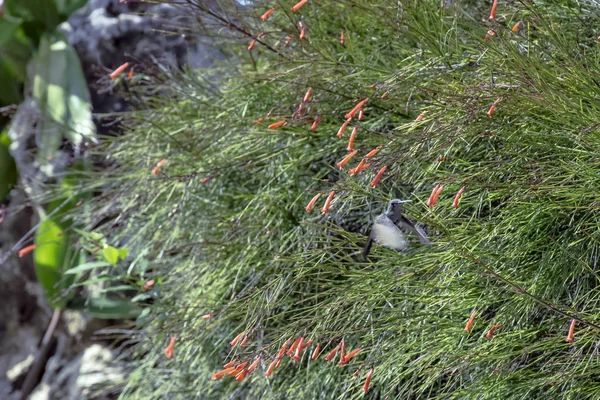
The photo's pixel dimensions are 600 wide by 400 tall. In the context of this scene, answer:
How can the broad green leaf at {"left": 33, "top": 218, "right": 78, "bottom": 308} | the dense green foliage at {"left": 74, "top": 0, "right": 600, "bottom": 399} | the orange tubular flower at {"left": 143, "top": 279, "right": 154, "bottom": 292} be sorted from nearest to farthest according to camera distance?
the dense green foliage at {"left": 74, "top": 0, "right": 600, "bottom": 399} → the orange tubular flower at {"left": 143, "top": 279, "right": 154, "bottom": 292} → the broad green leaf at {"left": 33, "top": 218, "right": 78, "bottom": 308}

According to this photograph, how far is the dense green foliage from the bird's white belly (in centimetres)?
6

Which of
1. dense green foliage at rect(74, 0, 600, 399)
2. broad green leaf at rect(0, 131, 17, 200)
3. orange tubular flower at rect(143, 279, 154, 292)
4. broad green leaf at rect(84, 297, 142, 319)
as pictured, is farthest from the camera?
broad green leaf at rect(0, 131, 17, 200)

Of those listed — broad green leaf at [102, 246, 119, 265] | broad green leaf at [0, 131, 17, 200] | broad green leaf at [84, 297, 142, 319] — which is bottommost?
broad green leaf at [84, 297, 142, 319]

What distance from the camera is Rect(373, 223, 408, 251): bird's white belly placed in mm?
1068

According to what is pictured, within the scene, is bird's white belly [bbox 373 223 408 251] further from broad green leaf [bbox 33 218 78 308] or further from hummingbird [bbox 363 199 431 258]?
broad green leaf [bbox 33 218 78 308]

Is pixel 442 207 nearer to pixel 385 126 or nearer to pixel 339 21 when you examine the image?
pixel 385 126

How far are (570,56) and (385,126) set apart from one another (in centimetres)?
42

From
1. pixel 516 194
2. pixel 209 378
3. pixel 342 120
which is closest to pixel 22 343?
pixel 209 378

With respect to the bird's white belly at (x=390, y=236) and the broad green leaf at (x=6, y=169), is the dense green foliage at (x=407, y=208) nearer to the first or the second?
the bird's white belly at (x=390, y=236)

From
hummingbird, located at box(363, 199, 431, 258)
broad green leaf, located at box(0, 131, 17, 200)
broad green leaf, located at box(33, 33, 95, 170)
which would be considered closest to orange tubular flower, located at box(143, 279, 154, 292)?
hummingbird, located at box(363, 199, 431, 258)

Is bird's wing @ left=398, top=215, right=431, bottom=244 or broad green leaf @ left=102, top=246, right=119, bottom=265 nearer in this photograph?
bird's wing @ left=398, top=215, right=431, bottom=244

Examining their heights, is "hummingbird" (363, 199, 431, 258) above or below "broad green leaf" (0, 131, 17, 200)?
above

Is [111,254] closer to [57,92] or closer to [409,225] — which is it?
[409,225]

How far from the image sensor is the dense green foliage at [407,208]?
41.6 inches
